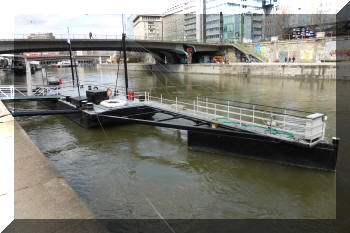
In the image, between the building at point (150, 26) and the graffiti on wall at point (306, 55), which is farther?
the building at point (150, 26)

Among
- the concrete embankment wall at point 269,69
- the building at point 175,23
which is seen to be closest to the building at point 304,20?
the concrete embankment wall at point 269,69

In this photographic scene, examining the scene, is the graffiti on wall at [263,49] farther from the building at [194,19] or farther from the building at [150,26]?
the building at [150,26]

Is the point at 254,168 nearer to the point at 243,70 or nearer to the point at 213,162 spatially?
the point at 213,162

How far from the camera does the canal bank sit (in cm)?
523

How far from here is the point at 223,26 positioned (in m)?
117

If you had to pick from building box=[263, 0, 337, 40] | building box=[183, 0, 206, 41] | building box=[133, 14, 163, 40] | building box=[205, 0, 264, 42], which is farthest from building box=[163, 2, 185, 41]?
building box=[263, 0, 337, 40]

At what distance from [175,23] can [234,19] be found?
45.3 metres

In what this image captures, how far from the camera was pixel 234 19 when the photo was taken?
113 m

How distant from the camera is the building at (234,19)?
113750 mm

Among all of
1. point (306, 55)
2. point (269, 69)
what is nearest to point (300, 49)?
point (306, 55)

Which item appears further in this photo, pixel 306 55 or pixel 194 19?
pixel 194 19

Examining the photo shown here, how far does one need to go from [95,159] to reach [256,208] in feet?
27.5

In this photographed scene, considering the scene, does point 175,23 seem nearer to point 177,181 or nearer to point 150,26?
point 150,26

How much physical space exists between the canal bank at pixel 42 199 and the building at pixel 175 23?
14812 cm
